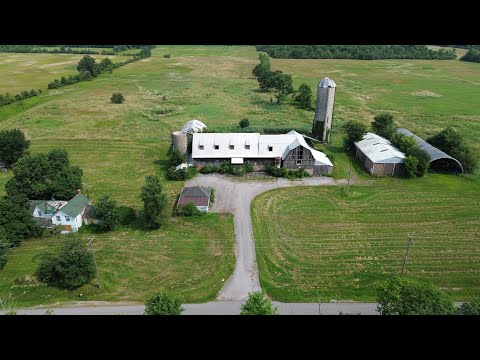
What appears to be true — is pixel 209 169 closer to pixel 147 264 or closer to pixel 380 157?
pixel 147 264

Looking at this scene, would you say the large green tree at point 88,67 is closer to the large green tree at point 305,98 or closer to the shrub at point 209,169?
the large green tree at point 305,98

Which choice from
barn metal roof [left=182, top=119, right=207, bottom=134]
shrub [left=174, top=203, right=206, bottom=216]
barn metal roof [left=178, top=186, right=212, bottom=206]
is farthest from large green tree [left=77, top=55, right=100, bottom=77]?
shrub [left=174, top=203, right=206, bottom=216]

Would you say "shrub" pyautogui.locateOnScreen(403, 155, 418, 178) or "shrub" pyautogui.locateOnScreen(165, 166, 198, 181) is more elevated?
"shrub" pyautogui.locateOnScreen(403, 155, 418, 178)

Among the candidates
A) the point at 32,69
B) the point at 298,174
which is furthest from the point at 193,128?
the point at 32,69

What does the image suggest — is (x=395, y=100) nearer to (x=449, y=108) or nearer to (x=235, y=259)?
(x=449, y=108)

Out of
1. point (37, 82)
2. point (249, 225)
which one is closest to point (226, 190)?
point (249, 225)

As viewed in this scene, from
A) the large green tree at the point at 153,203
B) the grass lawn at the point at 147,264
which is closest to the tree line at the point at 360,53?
the grass lawn at the point at 147,264

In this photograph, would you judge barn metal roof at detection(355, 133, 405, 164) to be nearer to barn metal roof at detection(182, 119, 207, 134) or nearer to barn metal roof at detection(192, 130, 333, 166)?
barn metal roof at detection(192, 130, 333, 166)
